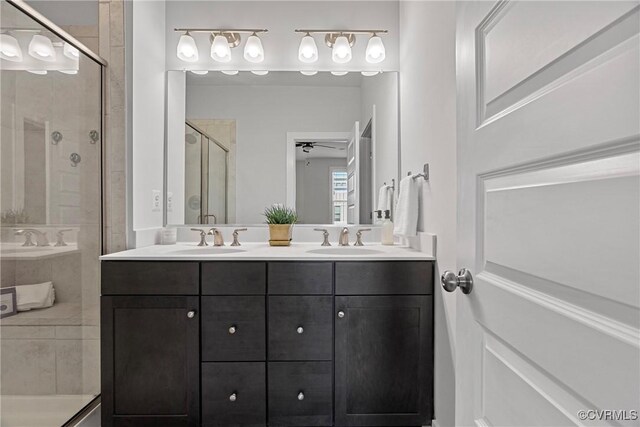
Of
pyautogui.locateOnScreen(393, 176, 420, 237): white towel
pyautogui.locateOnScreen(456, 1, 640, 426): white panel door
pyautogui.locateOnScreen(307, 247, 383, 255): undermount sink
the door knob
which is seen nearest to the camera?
pyautogui.locateOnScreen(456, 1, 640, 426): white panel door

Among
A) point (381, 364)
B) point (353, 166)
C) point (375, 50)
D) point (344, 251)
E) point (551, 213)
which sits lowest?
point (381, 364)

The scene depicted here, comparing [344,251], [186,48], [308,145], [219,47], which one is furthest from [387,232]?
[186,48]

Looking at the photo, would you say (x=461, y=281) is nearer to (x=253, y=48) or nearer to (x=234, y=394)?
(x=234, y=394)

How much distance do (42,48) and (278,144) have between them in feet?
4.09

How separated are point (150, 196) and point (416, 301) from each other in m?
1.59

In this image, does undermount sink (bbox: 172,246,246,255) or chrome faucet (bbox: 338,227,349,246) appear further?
chrome faucet (bbox: 338,227,349,246)

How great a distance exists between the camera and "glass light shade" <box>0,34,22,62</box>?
1.43 meters

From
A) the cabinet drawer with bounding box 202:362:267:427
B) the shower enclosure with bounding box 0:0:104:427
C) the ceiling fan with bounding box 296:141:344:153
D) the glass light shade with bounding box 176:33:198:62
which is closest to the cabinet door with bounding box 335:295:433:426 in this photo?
the cabinet drawer with bounding box 202:362:267:427

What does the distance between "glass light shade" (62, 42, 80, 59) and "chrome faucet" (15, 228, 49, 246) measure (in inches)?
32.0

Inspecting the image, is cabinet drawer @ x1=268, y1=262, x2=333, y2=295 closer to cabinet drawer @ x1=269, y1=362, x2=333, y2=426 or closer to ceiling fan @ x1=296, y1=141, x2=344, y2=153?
cabinet drawer @ x1=269, y1=362, x2=333, y2=426

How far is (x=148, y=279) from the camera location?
5.38 feet

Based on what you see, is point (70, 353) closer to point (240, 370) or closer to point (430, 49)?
point (240, 370)

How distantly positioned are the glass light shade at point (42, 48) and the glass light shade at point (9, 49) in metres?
0.06

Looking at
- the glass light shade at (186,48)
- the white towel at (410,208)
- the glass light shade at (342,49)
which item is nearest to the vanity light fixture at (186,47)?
the glass light shade at (186,48)
